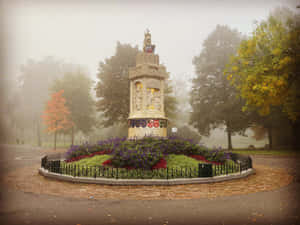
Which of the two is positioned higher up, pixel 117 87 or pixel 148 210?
pixel 117 87

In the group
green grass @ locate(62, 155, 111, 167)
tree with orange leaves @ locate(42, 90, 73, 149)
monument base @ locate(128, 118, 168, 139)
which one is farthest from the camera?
tree with orange leaves @ locate(42, 90, 73, 149)

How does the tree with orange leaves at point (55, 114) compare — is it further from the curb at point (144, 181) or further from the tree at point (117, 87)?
the curb at point (144, 181)

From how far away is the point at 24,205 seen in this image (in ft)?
19.7

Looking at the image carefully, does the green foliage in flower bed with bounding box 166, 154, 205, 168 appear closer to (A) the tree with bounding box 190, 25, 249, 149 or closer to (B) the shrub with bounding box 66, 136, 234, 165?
(B) the shrub with bounding box 66, 136, 234, 165

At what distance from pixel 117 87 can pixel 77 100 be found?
36.0 feet

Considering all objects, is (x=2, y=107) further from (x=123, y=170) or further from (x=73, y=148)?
(x=73, y=148)

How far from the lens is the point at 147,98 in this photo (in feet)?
55.9

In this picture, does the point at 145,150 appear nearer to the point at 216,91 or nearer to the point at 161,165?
the point at 161,165

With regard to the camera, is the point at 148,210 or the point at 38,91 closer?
the point at 148,210

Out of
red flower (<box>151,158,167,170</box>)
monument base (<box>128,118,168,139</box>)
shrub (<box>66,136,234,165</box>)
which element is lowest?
red flower (<box>151,158,167,170</box>)

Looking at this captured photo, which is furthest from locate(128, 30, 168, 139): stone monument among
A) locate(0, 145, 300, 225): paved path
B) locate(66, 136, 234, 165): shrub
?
locate(0, 145, 300, 225): paved path

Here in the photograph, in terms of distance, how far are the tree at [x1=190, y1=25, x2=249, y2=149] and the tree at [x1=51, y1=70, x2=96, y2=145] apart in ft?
60.1

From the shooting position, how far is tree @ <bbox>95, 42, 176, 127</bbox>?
102 ft

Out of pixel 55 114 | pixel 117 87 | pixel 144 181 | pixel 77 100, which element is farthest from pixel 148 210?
pixel 77 100
